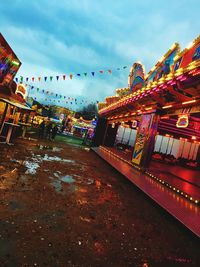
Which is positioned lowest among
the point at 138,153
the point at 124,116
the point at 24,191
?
the point at 24,191

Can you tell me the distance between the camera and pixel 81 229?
11.5 ft

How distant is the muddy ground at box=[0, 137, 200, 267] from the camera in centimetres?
270

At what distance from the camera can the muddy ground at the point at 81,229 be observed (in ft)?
8.84

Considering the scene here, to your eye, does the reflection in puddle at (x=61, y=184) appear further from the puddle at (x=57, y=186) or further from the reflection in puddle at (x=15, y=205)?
the reflection in puddle at (x=15, y=205)

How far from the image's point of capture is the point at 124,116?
16.3 metres

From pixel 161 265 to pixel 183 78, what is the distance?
18.8 ft

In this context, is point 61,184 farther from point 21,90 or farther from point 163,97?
point 21,90

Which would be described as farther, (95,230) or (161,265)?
(95,230)

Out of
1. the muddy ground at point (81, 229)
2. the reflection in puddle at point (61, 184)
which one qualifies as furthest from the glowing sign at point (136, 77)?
the muddy ground at point (81, 229)

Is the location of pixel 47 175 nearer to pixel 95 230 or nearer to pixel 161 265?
pixel 95 230

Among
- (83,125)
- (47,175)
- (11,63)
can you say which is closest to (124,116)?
(11,63)

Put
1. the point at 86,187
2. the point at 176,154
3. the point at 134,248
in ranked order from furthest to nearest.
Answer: the point at 176,154, the point at 86,187, the point at 134,248

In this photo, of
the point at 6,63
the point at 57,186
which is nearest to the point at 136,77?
the point at 6,63

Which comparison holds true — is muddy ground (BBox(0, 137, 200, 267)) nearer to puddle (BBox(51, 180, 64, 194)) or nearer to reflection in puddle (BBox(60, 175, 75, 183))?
puddle (BBox(51, 180, 64, 194))
